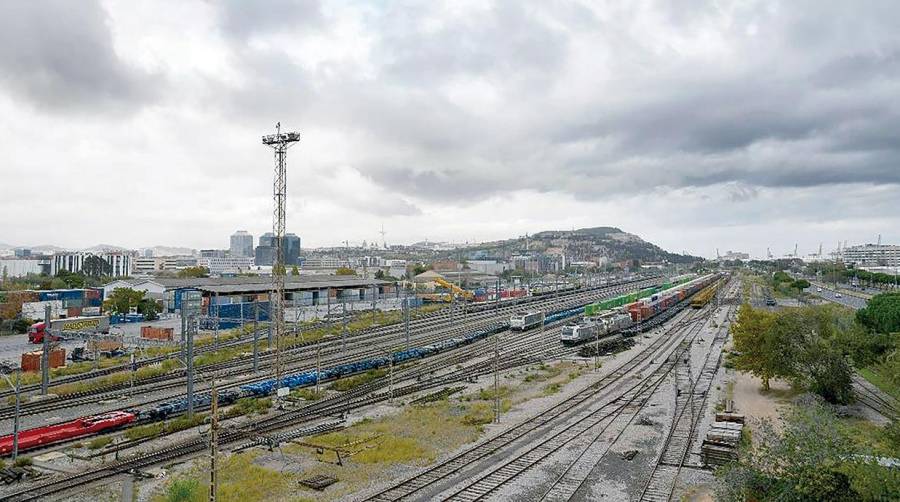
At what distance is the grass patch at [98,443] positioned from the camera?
22.1 metres

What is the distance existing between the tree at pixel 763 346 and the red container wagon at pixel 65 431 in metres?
30.1

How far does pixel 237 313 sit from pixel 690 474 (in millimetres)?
59476

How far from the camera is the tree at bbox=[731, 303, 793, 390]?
29766mm

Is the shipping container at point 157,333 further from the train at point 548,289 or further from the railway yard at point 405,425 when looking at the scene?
the train at point 548,289

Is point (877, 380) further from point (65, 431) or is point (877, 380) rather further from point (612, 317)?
point (65, 431)

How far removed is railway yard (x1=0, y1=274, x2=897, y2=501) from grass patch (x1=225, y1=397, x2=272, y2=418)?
7cm

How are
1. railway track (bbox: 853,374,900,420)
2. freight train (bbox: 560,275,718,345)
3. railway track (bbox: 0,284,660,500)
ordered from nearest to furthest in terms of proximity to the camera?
1. railway track (bbox: 0,284,660,500)
2. railway track (bbox: 853,374,900,420)
3. freight train (bbox: 560,275,718,345)

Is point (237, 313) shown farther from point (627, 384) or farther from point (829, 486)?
point (829, 486)

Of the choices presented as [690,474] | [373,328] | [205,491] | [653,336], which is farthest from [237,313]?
[690,474]

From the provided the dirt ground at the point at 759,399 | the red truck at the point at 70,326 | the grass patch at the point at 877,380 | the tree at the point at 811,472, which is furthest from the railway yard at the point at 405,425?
the red truck at the point at 70,326

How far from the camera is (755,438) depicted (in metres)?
22.9

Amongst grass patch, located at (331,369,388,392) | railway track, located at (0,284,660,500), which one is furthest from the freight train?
grass patch, located at (331,369,388,392)

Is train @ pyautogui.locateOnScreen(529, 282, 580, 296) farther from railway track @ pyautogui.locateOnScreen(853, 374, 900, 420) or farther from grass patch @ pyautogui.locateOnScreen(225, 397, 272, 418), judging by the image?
grass patch @ pyautogui.locateOnScreen(225, 397, 272, 418)

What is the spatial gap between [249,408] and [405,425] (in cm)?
772
